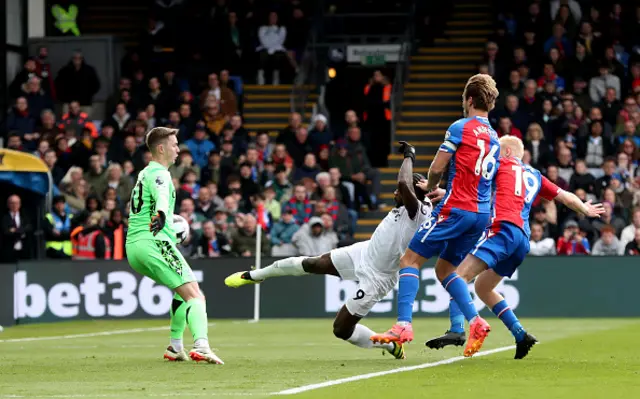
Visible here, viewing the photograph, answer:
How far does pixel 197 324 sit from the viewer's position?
1249cm

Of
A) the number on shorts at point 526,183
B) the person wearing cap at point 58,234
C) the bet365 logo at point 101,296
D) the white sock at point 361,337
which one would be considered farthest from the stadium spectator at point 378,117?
the number on shorts at point 526,183

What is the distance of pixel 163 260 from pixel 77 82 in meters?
17.8

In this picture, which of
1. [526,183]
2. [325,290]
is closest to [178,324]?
[526,183]

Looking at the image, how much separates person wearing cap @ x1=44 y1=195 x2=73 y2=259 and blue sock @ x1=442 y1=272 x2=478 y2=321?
40.8ft

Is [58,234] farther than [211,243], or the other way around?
[58,234]

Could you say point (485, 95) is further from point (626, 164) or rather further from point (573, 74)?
point (573, 74)

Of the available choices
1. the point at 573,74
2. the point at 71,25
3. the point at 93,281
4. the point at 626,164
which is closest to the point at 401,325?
the point at 93,281

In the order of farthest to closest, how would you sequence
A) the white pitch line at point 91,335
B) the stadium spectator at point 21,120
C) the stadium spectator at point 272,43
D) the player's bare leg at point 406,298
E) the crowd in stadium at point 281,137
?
1. the stadium spectator at point 272,43
2. the stadium spectator at point 21,120
3. the crowd in stadium at point 281,137
4. the white pitch line at point 91,335
5. the player's bare leg at point 406,298

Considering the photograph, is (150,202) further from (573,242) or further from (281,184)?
(281,184)

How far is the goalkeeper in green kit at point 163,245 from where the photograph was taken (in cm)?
1251

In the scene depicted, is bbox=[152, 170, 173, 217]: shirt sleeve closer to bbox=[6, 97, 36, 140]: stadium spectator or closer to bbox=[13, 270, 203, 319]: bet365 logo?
bbox=[13, 270, 203, 319]: bet365 logo

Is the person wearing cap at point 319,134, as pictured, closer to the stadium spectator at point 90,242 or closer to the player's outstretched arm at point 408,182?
the stadium spectator at point 90,242

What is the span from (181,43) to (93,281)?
9.56 meters

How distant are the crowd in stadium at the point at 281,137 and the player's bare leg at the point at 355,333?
9.75m
